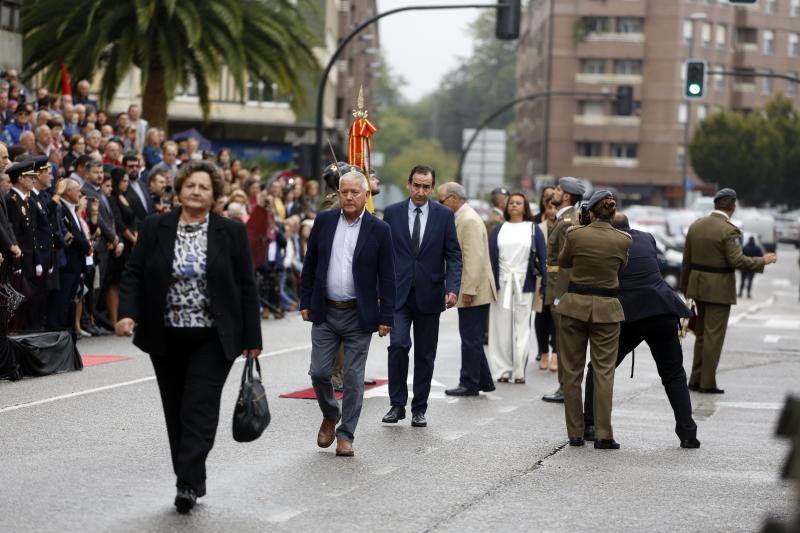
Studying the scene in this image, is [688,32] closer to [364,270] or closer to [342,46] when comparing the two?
[342,46]

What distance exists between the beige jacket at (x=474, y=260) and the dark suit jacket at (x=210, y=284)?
5716 mm

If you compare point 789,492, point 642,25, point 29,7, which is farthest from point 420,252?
point 642,25

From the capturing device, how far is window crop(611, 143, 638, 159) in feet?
340

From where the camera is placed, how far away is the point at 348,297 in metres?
10.2

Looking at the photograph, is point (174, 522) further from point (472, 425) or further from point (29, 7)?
point (29, 7)

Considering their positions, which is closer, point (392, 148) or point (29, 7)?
point (29, 7)

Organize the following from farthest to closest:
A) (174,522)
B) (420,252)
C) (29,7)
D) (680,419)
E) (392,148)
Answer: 1. (392,148)
2. (29,7)
3. (420,252)
4. (680,419)
5. (174,522)

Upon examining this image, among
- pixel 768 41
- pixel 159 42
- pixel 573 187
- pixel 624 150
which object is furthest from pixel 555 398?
pixel 768 41

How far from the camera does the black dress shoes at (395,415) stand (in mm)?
11805

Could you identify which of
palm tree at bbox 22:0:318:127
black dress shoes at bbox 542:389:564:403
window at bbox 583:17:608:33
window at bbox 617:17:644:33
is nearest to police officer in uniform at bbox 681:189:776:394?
black dress shoes at bbox 542:389:564:403

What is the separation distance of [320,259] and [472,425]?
2.29m

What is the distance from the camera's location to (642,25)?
102 m

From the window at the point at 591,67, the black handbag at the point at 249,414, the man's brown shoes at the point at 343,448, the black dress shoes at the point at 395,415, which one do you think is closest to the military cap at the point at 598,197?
the black dress shoes at the point at 395,415

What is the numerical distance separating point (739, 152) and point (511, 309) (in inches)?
3159
